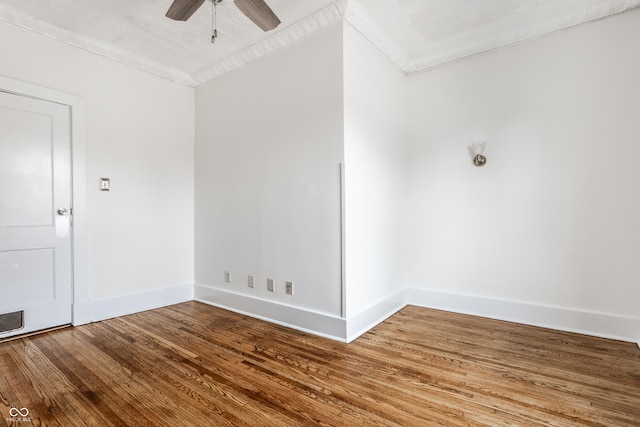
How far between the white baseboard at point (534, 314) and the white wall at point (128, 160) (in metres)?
2.97

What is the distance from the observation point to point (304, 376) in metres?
2.16

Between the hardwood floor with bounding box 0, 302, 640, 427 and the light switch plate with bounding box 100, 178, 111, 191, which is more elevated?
the light switch plate with bounding box 100, 178, 111, 191

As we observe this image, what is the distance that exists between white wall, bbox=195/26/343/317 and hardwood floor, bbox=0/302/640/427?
64 cm

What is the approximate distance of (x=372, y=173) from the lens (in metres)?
3.22

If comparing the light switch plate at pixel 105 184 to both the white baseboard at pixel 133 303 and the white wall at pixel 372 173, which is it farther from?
the white wall at pixel 372 173

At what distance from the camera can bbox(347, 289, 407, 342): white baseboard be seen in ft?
9.21

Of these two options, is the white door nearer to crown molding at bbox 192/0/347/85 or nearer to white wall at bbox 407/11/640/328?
crown molding at bbox 192/0/347/85

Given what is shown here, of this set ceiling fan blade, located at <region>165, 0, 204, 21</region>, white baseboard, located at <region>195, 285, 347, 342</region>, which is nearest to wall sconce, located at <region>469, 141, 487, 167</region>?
white baseboard, located at <region>195, 285, 347, 342</region>

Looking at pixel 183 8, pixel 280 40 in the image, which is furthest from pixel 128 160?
pixel 280 40

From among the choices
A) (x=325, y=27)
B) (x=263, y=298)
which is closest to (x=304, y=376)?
(x=263, y=298)

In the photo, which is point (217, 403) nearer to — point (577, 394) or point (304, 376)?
point (304, 376)

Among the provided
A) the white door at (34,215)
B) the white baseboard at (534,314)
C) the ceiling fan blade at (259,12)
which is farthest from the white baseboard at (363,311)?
the ceiling fan blade at (259,12)

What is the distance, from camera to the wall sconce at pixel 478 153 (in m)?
3.33

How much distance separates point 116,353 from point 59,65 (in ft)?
8.88
